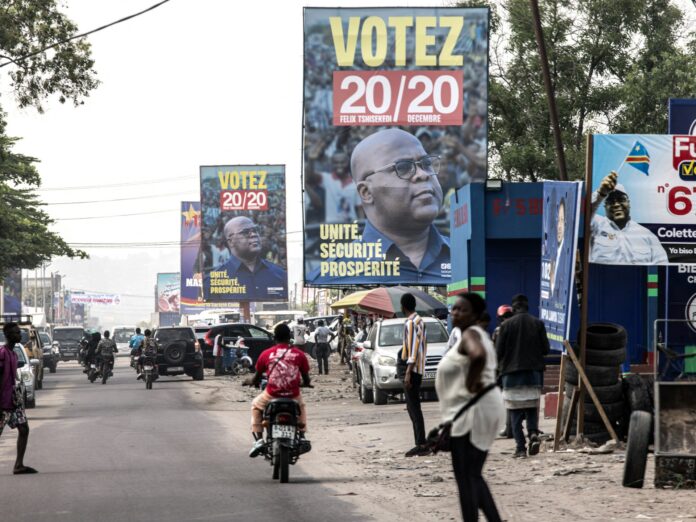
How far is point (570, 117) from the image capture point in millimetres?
52031

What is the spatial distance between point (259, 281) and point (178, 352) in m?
34.4

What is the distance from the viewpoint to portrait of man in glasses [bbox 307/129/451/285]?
39.9 meters

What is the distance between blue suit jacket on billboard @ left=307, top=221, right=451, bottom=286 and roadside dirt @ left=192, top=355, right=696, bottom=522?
A: 63.8ft

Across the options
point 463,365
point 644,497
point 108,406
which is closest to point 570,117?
point 108,406

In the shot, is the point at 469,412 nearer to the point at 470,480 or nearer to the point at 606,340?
the point at 470,480

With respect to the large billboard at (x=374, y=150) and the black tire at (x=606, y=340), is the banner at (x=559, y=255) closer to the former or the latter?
the black tire at (x=606, y=340)

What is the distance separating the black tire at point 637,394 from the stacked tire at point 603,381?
0.26 feet

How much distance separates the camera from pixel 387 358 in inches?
1011

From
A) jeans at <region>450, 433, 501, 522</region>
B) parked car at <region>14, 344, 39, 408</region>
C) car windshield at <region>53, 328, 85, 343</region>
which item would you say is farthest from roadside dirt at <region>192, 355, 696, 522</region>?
car windshield at <region>53, 328, 85, 343</region>

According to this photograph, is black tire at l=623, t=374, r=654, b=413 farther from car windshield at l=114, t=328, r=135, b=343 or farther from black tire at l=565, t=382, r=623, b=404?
car windshield at l=114, t=328, r=135, b=343

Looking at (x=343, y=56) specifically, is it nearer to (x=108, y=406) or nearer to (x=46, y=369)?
(x=108, y=406)

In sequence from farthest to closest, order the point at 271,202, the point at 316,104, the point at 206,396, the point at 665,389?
the point at 271,202
the point at 316,104
the point at 206,396
the point at 665,389

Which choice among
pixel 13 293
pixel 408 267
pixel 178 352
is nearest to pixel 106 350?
pixel 178 352

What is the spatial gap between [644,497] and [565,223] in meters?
4.23
